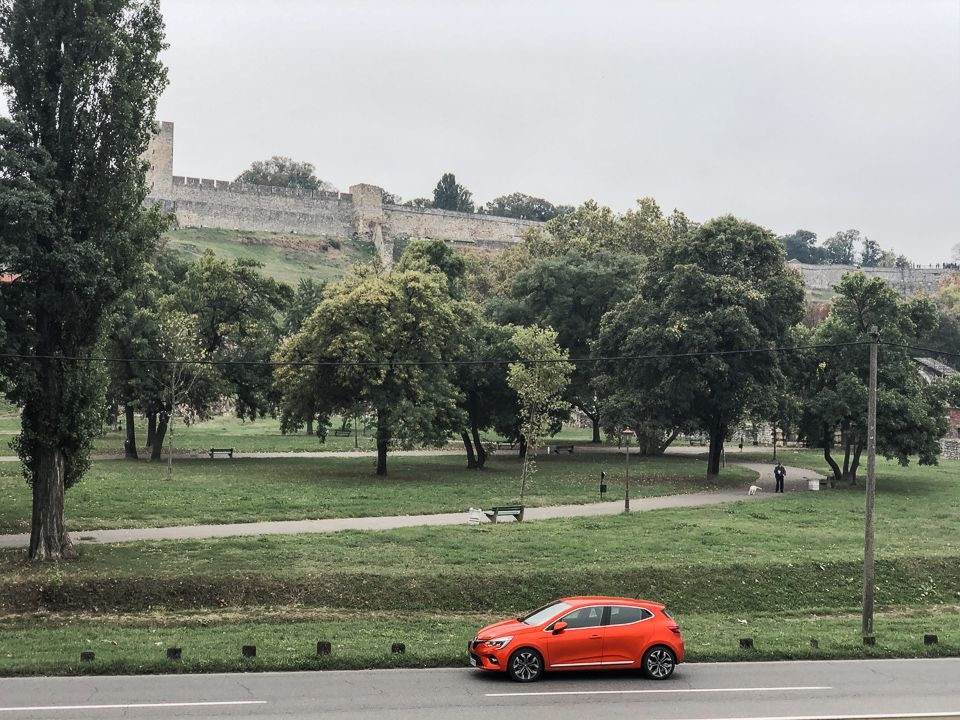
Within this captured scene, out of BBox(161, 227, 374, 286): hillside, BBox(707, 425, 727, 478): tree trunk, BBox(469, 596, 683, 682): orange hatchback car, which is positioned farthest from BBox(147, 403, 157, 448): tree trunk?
BBox(161, 227, 374, 286): hillside

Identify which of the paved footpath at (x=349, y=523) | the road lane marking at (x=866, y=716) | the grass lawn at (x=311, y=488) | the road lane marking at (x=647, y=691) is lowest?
the road lane marking at (x=647, y=691)

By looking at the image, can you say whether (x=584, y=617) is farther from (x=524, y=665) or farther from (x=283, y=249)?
(x=283, y=249)

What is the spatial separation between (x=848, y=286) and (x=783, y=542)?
2229 centimetres

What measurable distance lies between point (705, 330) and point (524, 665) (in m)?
31.6

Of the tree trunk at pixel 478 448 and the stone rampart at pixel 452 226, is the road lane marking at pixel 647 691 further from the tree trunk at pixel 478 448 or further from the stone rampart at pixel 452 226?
the stone rampart at pixel 452 226

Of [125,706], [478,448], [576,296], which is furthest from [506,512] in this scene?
[576,296]

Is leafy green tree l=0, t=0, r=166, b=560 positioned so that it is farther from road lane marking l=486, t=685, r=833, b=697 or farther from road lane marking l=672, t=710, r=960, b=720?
road lane marking l=672, t=710, r=960, b=720

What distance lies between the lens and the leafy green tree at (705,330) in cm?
4566

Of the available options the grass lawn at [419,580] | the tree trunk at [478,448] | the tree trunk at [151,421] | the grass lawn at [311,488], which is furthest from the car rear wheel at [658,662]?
the tree trunk at [151,421]

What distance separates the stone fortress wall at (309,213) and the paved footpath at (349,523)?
95.9 m

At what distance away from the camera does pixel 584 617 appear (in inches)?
655

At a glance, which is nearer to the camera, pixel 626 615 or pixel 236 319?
pixel 626 615

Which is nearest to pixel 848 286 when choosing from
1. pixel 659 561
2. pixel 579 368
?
pixel 579 368

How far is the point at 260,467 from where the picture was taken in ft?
149
